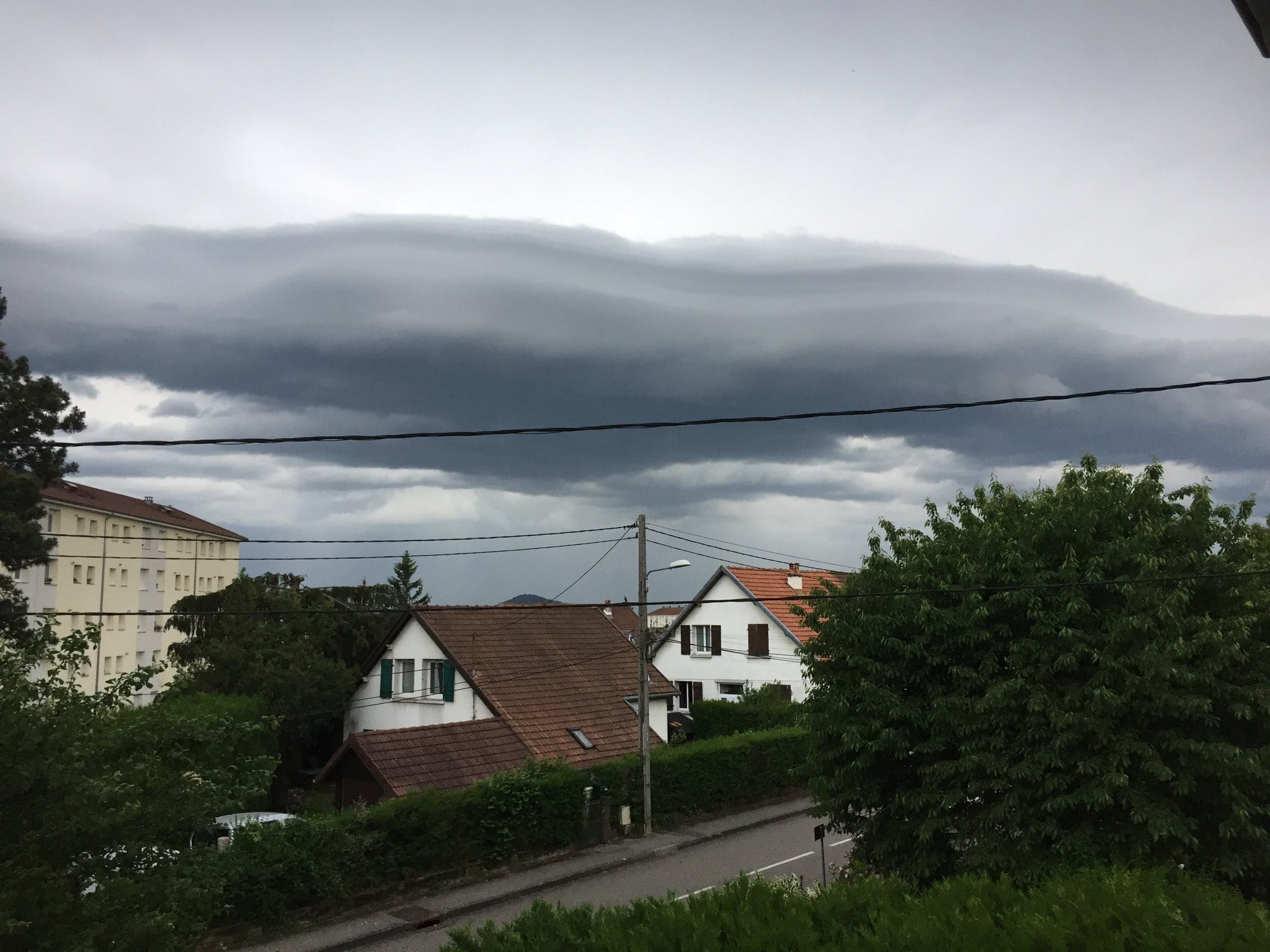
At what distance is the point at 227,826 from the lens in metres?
19.6

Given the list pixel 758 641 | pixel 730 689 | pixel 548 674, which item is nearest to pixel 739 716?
pixel 548 674

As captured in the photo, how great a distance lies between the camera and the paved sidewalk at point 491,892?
723 inches

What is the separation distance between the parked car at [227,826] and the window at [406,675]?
33.8ft

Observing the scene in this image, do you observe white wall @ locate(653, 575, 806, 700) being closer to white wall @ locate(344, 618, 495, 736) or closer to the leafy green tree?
white wall @ locate(344, 618, 495, 736)

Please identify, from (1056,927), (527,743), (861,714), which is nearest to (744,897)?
(1056,927)

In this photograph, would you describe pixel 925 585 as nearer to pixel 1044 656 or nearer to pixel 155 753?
pixel 1044 656

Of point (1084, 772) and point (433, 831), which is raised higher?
point (1084, 772)

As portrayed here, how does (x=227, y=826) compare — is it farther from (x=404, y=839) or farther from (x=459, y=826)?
(x=459, y=826)

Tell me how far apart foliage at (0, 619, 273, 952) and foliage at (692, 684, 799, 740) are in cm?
2816

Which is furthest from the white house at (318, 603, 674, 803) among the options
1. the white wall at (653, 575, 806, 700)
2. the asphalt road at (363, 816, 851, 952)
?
the white wall at (653, 575, 806, 700)

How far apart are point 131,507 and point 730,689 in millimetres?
50383

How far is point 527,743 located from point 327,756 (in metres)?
12.3

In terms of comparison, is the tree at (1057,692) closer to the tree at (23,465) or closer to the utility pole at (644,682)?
the utility pole at (644,682)

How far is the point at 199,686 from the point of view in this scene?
1326 inches
